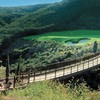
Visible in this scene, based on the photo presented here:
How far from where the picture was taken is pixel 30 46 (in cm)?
7806

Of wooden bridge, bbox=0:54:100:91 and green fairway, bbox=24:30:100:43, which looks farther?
green fairway, bbox=24:30:100:43

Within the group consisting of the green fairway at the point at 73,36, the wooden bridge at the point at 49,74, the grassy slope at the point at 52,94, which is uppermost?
the grassy slope at the point at 52,94

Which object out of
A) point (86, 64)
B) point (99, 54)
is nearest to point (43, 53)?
point (99, 54)

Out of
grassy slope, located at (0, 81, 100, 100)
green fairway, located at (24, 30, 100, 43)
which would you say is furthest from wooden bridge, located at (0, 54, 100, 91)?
green fairway, located at (24, 30, 100, 43)

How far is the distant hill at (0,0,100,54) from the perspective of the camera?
3713 inches

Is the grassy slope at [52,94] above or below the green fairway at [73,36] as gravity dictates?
above

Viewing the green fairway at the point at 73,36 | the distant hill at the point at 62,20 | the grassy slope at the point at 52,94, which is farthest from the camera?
the distant hill at the point at 62,20

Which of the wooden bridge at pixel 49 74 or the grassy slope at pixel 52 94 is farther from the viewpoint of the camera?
the wooden bridge at pixel 49 74

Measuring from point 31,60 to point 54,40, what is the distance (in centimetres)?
1250

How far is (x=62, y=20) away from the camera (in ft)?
334

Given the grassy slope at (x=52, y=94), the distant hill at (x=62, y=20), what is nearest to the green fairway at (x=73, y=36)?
the distant hill at (x=62, y=20)

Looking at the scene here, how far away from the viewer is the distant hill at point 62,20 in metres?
94.3

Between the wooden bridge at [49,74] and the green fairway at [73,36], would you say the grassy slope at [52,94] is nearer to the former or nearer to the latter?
the wooden bridge at [49,74]

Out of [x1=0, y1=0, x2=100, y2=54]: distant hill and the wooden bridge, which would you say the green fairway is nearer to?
[x1=0, y1=0, x2=100, y2=54]: distant hill
